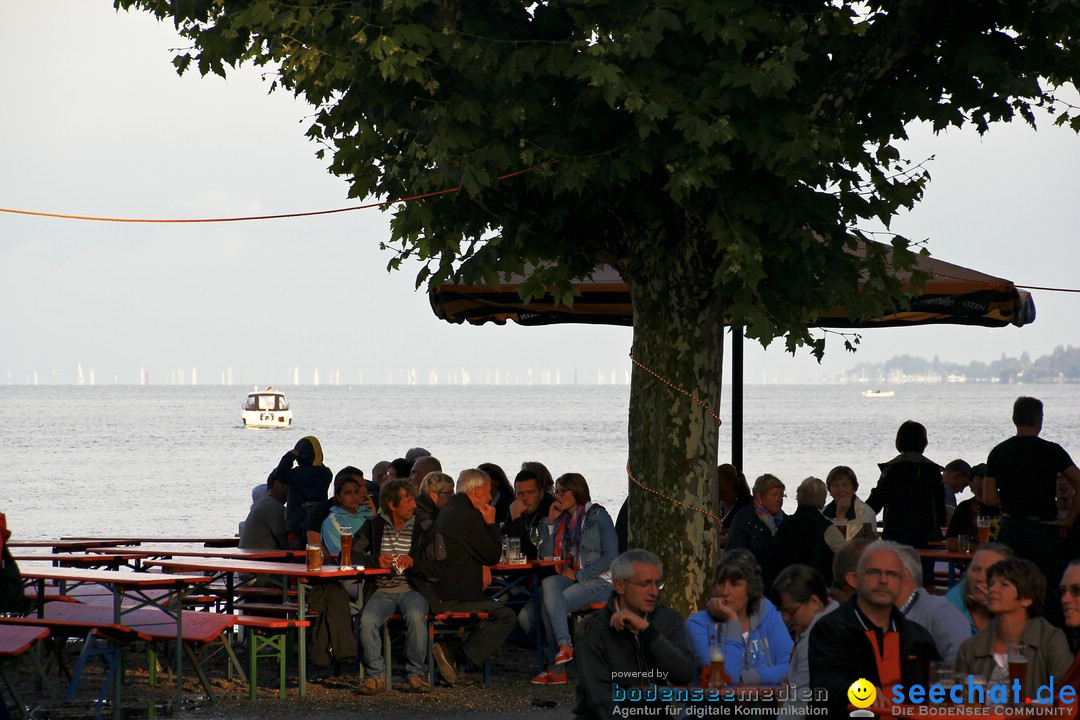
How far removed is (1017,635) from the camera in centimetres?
582

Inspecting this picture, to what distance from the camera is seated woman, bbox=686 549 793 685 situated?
6168 millimetres

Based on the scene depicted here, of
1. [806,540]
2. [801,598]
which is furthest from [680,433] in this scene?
[801,598]

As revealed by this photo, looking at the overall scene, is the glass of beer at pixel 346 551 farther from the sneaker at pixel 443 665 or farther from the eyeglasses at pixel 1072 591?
the eyeglasses at pixel 1072 591

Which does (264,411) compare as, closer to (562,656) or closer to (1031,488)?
(562,656)

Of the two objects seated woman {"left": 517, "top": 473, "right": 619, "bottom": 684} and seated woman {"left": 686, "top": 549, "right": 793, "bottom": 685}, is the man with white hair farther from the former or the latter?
seated woman {"left": 517, "top": 473, "right": 619, "bottom": 684}

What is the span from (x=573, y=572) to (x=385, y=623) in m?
1.47

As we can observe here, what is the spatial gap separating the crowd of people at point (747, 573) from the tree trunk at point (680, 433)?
1.66ft

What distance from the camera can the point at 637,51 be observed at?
754 cm

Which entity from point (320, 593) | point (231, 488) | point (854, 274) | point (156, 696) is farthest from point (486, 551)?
point (231, 488)

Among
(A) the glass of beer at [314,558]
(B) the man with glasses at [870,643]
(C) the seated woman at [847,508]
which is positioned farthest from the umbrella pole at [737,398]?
(B) the man with glasses at [870,643]

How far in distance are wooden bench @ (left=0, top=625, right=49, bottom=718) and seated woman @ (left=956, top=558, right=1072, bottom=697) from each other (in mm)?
5194

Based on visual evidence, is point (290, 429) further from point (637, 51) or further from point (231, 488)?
point (637, 51)

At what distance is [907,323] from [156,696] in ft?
23.0

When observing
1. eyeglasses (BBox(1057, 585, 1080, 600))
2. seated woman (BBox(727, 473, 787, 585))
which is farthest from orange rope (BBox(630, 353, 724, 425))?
eyeglasses (BBox(1057, 585, 1080, 600))
